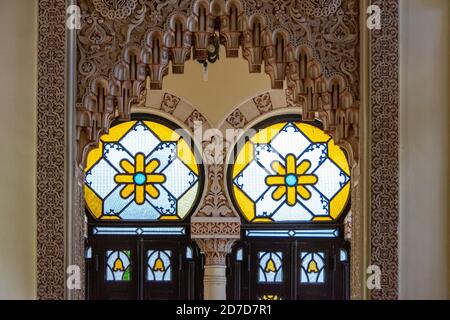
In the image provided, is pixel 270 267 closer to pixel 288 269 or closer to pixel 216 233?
pixel 288 269

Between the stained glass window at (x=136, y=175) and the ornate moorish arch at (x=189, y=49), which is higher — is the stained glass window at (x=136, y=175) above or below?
below

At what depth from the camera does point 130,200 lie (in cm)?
886

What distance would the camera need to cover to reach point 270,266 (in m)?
8.80

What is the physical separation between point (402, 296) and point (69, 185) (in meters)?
1.61

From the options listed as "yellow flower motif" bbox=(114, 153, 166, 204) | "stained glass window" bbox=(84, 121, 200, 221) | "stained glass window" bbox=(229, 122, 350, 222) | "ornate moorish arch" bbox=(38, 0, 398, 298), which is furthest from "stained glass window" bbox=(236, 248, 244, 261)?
"ornate moorish arch" bbox=(38, 0, 398, 298)

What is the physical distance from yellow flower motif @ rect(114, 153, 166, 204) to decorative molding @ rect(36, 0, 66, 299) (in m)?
2.96

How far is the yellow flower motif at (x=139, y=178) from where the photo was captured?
29.0 feet

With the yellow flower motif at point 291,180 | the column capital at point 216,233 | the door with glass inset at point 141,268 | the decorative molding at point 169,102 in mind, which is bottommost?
the door with glass inset at point 141,268

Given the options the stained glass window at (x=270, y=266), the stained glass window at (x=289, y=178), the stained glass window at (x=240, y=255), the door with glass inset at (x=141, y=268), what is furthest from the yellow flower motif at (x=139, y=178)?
the stained glass window at (x=270, y=266)

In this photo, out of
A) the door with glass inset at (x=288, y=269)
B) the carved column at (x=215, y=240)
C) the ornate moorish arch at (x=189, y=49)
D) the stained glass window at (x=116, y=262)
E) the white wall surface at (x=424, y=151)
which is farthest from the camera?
the stained glass window at (x=116, y=262)

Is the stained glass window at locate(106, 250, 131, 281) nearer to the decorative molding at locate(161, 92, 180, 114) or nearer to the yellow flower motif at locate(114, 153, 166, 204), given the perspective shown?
the yellow flower motif at locate(114, 153, 166, 204)

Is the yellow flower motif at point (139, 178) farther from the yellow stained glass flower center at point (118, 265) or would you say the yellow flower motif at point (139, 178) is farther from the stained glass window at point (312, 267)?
the stained glass window at point (312, 267)

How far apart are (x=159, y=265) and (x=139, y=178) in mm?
621

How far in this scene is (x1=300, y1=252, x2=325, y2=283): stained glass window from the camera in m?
8.77
